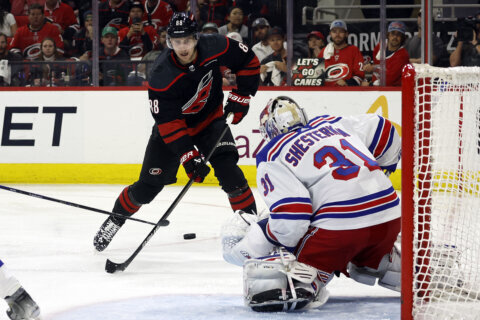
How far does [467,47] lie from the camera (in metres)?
5.89

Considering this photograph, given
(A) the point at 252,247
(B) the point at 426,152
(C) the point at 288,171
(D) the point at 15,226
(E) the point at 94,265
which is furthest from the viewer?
(D) the point at 15,226

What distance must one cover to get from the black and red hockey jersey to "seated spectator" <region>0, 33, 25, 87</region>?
3.11m

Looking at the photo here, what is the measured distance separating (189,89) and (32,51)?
334 centimetres

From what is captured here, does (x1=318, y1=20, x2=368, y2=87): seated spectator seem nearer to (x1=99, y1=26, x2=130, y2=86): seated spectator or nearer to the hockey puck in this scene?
(x1=99, y1=26, x2=130, y2=86): seated spectator

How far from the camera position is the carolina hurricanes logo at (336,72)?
244 inches

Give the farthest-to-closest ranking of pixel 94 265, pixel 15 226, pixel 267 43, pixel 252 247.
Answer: pixel 267 43 < pixel 15 226 < pixel 94 265 < pixel 252 247

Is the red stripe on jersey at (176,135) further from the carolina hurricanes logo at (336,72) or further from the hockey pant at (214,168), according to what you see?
the carolina hurricanes logo at (336,72)

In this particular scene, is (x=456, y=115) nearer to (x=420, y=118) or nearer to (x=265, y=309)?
(x=420, y=118)

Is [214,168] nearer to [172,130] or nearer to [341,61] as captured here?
[172,130]

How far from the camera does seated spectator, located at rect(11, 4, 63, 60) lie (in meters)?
6.60

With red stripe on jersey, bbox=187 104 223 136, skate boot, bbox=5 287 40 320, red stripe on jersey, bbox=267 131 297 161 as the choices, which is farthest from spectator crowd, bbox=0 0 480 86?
skate boot, bbox=5 287 40 320

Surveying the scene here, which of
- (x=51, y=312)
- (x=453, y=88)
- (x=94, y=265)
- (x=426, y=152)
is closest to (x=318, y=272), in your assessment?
(x=426, y=152)

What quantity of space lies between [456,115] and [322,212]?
0.52 m

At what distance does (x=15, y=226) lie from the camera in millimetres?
4543
